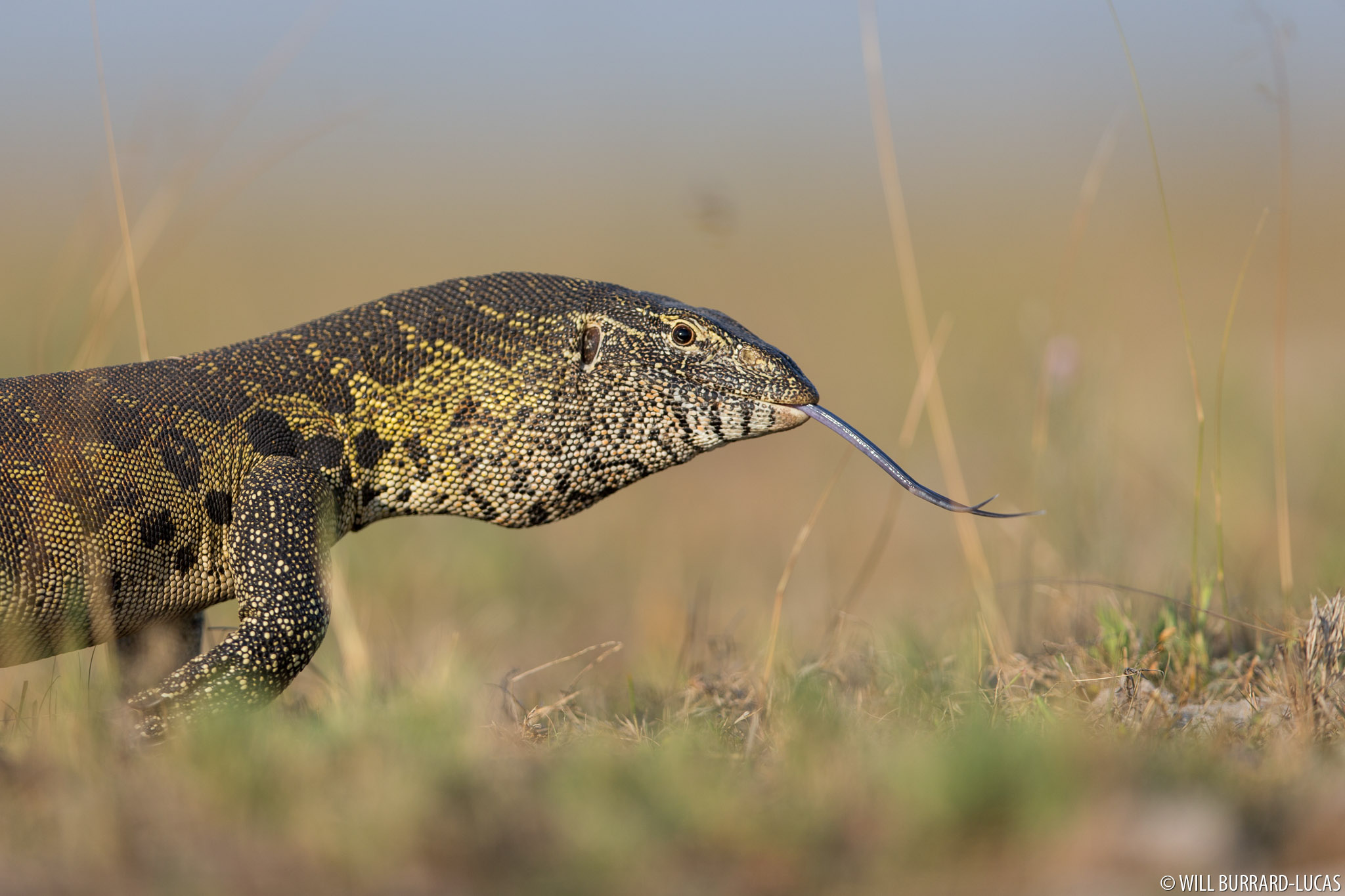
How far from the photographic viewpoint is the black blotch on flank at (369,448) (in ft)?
14.2

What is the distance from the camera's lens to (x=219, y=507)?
4094 millimetres

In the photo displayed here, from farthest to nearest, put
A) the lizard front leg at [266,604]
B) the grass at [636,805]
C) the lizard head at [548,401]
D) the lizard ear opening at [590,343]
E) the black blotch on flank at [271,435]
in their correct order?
1. the lizard ear opening at [590,343]
2. the lizard head at [548,401]
3. the black blotch on flank at [271,435]
4. the lizard front leg at [266,604]
5. the grass at [636,805]

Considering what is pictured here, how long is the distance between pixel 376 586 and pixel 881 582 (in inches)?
174

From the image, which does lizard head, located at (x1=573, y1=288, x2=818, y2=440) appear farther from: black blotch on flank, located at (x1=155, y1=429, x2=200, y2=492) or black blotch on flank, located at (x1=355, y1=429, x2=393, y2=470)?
black blotch on flank, located at (x1=155, y1=429, x2=200, y2=492)

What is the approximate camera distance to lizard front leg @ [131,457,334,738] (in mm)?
3732

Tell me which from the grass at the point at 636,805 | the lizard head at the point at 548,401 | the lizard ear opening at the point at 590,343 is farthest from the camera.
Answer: the lizard ear opening at the point at 590,343

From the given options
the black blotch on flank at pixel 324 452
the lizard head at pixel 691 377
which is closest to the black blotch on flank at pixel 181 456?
the black blotch on flank at pixel 324 452

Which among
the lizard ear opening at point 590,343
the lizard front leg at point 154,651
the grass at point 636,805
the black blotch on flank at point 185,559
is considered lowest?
the lizard front leg at point 154,651

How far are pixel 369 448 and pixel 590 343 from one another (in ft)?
2.89

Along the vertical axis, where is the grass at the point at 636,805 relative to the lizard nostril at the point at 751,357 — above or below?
below

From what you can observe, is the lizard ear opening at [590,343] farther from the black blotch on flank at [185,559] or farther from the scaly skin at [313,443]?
the black blotch on flank at [185,559]

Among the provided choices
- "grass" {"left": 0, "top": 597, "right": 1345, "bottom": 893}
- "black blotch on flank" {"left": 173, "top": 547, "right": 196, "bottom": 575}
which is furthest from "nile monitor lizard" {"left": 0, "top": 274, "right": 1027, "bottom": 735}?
"grass" {"left": 0, "top": 597, "right": 1345, "bottom": 893}

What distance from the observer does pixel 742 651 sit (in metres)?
5.80

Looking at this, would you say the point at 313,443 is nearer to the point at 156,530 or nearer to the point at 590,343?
the point at 156,530
